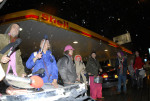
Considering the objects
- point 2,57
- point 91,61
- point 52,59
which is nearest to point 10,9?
point 91,61

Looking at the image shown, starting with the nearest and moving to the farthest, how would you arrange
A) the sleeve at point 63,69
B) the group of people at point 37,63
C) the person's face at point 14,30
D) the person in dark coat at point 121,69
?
the group of people at point 37,63 < the person's face at point 14,30 < the sleeve at point 63,69 < the person in dark coat at point 121,69

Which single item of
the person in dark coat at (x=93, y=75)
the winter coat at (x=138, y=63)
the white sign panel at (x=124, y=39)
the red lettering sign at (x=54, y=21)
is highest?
the white sign panel at (x=124, y=39)

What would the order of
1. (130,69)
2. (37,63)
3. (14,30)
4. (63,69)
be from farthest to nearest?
1. (130,69)
2. (63,69)
3. (37,63)
4. (14,30)

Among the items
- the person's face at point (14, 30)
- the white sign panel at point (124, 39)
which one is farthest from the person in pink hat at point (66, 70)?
the white sign panel at point (124, 39)

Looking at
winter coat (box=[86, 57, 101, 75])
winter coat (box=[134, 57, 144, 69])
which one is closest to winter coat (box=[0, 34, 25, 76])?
winter coat (box=[86, 57, 101, 75])

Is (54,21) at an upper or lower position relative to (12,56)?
upper

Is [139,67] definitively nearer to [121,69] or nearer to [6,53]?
[121,69]

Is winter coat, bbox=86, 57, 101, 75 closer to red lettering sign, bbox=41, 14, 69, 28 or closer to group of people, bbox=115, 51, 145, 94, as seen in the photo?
group of people, bbox=115, 51, 145, 94

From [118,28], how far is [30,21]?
28733 millimetres

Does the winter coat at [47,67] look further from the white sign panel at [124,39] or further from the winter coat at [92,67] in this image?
the white sign panel at [124,39]

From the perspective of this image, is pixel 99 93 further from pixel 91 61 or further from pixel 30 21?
pixel 30 21

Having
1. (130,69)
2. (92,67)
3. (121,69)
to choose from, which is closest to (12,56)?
(92,67)

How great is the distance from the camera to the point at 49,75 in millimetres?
2607

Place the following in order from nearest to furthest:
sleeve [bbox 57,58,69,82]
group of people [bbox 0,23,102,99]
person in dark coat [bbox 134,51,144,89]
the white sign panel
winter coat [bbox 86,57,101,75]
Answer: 1. group of people [bbox 0,23,102,99]
2. sleeve [bbox 57,58,69,82]
3. winter coat [bbox 86,57,101,75]
4. person in dark coat [bbox 134,51,144,89]
5. the white sign panel
